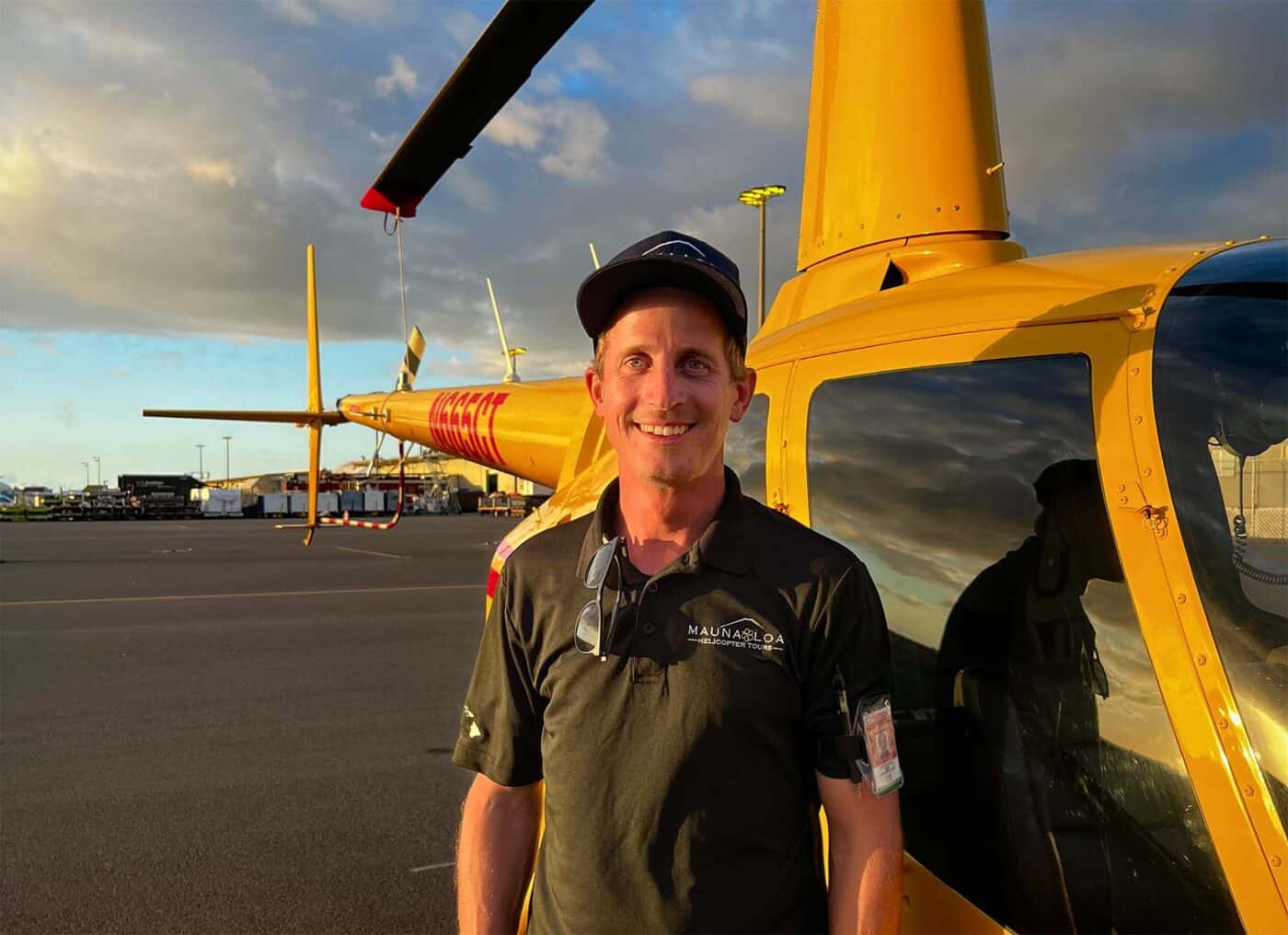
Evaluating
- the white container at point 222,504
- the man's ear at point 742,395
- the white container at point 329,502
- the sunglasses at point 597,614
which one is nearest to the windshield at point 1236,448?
the man's ear at point 742,395

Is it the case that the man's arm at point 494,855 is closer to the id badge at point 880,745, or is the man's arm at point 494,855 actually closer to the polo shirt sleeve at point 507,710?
the polo shirt sleeve at point 507,710

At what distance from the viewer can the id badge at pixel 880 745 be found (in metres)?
1.21

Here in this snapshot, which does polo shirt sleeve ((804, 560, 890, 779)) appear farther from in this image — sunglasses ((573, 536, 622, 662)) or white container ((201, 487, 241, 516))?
white container ((201, 487, 241, 516))

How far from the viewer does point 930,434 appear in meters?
1.79

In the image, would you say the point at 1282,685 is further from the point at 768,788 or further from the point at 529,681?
the point at 529,681

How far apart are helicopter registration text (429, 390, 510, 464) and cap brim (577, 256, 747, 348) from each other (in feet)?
14.6

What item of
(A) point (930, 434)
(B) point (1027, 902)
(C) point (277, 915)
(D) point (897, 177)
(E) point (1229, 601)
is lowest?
(C) point (277, 915)

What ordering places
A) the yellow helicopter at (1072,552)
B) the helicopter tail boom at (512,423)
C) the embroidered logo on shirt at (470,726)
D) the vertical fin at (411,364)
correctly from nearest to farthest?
1. the yellow helicopter at (1072,552)
2. the embroidered logo on shirt at (470,726)
3. the helicopter tail boom at (512,423)
4. the vertical fin at (411,364)

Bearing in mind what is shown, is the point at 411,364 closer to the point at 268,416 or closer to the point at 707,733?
the point at 268,416

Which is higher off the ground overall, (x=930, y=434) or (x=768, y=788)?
(x=930, y=434)

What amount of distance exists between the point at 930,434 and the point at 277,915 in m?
2.92

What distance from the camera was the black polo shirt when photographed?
3.97 feet

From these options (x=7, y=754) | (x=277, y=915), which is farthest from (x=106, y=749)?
(x=277, y=915)

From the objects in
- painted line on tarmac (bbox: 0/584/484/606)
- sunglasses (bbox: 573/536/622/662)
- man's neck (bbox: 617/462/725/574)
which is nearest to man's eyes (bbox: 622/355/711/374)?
man's neck (bbox: 617/462/725/574)
